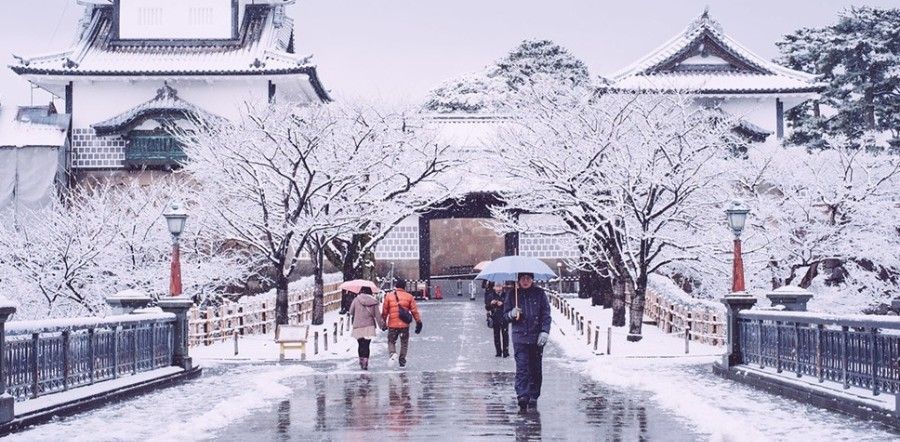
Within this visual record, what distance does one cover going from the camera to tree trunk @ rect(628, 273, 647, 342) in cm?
2841

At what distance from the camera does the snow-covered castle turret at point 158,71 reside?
4609 cm

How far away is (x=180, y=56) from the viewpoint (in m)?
48.5

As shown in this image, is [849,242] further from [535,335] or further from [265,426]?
[265,426]

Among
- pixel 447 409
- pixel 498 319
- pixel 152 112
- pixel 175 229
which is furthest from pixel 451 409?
pixel 152 112

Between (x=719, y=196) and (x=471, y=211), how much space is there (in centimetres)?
1596

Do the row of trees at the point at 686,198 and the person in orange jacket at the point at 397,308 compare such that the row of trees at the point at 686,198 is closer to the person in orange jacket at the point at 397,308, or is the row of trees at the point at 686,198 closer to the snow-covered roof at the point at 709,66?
the person in orange jacket at the point at 397,308

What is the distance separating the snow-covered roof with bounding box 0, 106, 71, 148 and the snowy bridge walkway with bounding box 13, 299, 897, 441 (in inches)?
1062

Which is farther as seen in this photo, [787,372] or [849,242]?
[849,242]

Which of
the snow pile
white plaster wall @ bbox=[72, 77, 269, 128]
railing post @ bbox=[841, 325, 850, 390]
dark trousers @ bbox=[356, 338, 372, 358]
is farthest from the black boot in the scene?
white plaster wall @ bbox=[72, 77, 269, 128]

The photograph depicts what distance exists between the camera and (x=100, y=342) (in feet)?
53.6

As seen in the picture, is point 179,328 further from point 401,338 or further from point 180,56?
point 180,56

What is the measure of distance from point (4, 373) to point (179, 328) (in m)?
8.04

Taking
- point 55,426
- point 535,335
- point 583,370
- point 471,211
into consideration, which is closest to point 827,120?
point 471,211

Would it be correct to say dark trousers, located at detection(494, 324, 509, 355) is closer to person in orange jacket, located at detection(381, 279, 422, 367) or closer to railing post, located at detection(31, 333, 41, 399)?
person in orange jacket, located at detection(381, 279, 422, 367)
